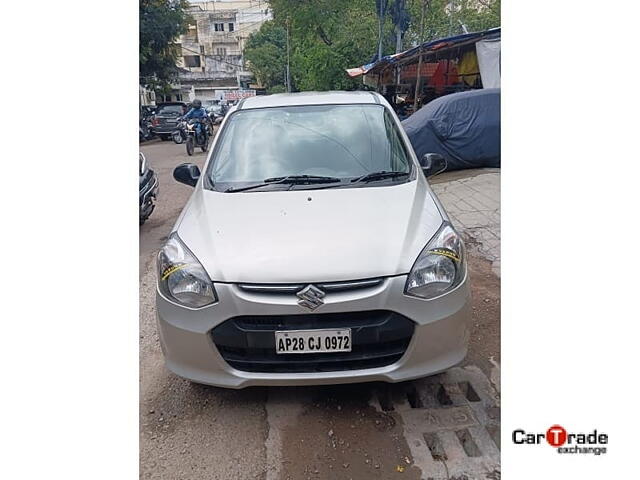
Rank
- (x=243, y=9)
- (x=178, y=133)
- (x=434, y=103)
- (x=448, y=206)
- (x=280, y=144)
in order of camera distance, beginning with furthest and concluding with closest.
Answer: (x=243, y=9) → (x=178, y=133) → (x=434, y=103) → (x=448, y=206) → (x=280, y=144)

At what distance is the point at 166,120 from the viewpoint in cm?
1906

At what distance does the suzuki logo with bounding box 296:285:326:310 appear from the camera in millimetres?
2020

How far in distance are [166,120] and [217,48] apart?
144 feet

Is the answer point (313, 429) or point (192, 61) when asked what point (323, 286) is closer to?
Result: point (313, 429)

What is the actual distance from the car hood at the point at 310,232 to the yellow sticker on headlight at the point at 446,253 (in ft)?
0.21

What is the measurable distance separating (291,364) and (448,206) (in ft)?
14.6

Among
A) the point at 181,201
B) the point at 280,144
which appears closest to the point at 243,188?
the point at 280,144

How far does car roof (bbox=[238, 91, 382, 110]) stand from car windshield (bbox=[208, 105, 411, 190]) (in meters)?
0.07

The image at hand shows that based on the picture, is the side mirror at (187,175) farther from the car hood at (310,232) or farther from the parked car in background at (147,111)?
the parked car in background at (147,111)

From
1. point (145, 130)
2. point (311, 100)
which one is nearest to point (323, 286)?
point (311, 100)

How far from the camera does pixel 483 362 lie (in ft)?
9.24

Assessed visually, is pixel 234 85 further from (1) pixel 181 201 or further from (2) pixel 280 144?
(2) pixel 280 144

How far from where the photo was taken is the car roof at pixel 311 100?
11.2 ft

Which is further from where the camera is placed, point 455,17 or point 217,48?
point 217,48
